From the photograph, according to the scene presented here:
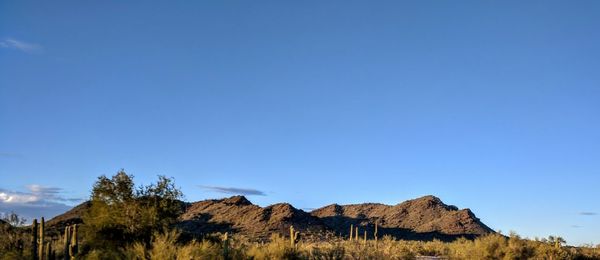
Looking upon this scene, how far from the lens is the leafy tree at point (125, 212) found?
29.4m

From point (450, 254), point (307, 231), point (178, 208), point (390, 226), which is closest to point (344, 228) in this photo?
point (390, 226)

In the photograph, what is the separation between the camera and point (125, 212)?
97.3ft

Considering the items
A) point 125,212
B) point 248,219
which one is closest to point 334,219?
point 248,219

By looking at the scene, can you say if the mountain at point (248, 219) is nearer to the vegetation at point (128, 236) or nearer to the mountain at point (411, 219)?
the mountain at point (411, 219)

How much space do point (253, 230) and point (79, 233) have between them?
5178 cm

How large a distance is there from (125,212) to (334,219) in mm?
73115

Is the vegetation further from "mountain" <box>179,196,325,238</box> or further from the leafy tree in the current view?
"mountain" <box>179,196,325,238</box>

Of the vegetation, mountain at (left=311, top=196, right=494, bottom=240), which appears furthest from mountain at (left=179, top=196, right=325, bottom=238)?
the vegetation

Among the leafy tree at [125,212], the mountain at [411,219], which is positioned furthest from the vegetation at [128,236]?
the mountain at [411,219]

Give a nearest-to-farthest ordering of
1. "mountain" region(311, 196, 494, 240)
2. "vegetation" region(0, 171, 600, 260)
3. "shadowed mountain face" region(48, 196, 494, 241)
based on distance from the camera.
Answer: "vegetation" region(0, 171, 600, 260) → "shadowed mountain face" region(48, 196, 494, 241) → "mountain" region(311, 196, 494, 240)

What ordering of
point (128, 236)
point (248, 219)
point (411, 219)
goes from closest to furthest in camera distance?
point (128, 236)
point (248, 219)
point (411, 219)

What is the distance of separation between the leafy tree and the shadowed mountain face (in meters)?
44.5

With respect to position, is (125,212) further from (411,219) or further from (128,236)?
(411,219)

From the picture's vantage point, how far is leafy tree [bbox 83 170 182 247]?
29391 millimetres
